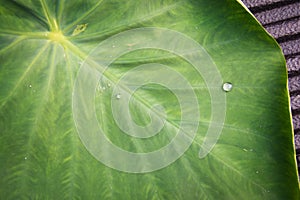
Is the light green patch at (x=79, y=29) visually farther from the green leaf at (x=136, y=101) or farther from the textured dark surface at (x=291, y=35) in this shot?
the textured dark surface at (x=291, y=35)

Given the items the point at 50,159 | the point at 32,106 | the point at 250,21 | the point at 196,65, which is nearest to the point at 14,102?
the point at 32,106

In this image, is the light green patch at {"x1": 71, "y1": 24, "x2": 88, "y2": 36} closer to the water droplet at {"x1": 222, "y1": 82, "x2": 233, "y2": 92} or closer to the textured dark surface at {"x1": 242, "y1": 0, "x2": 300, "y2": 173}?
the water droplet at {"x1": 222, "y1": 82, "x2": 233, "y2": 92}

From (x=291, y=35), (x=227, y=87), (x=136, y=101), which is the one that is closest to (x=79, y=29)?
(x=136, y=101)

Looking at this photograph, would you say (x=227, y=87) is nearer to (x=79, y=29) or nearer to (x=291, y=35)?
(x=79, y=29)

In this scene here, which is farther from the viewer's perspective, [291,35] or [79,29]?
[291,35]

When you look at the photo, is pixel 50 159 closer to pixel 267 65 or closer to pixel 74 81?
pixel 74 81

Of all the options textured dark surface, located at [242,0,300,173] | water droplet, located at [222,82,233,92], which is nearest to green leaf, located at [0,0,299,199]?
water droplet, located at [222,82,233,92]
